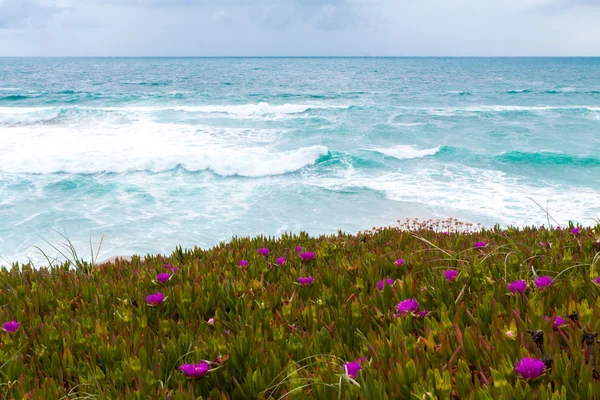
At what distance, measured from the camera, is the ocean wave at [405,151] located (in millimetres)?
21812

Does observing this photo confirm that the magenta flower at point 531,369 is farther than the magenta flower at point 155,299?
No

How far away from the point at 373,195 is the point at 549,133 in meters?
16.6

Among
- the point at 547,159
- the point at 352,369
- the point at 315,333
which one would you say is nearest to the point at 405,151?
the point at 547,159

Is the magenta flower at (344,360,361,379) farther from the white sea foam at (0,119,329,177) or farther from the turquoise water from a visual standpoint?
the white sea foam at (0,119,329,177)

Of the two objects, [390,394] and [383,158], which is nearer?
[390,394]

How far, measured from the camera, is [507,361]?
1546 millimetres

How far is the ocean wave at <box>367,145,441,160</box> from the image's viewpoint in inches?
859

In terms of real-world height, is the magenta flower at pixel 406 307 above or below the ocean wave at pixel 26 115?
above

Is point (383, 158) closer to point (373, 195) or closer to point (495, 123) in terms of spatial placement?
point (373, 195)

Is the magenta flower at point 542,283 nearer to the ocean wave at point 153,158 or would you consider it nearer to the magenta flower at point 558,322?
the magenta flower at point 558,322

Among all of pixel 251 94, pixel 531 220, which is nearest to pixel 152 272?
pixel 531 220

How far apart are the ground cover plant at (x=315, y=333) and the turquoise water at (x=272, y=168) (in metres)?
9.30

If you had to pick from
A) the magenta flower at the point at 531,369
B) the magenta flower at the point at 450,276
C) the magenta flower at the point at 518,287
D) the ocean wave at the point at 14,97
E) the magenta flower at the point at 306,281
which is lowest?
the ocean wave at the point at 14,97

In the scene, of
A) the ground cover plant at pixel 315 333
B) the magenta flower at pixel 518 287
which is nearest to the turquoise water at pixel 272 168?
the ground cover plant at pixel 315 333
